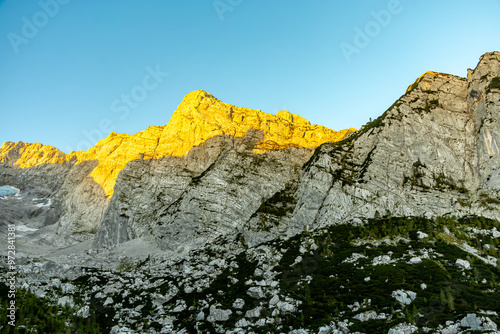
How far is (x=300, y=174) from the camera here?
140 meters

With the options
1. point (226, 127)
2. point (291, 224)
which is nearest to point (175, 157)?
point (226, 127)

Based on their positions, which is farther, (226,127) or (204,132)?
(226,127)

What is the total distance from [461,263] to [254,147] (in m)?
105

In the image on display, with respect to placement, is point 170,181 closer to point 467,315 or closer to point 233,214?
point 233,214

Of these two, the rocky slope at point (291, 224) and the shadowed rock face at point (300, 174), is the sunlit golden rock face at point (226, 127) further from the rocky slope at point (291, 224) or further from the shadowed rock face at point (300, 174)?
the rocky slope at point (291, 224)

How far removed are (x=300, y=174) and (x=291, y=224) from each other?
34189mm

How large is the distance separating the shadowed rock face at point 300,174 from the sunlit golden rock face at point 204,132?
1094 mm

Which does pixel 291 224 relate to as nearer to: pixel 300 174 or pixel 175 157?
pixel 300 174

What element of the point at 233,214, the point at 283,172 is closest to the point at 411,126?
the point at 283,172

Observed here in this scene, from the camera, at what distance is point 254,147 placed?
157000 mm

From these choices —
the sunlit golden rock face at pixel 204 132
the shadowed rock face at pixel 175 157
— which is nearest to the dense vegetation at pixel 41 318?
the shadowed rock face at pixel 175 157

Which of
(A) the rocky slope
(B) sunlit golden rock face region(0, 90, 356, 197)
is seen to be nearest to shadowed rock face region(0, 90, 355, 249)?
(B) sunlit golden rock face region(0, 90, 356, 197)

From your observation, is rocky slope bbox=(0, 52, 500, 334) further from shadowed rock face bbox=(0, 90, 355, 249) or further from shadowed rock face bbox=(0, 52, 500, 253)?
shadowed rock face bbox=(0, 90, 355, 249)

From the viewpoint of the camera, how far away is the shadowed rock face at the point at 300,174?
4281 inches
